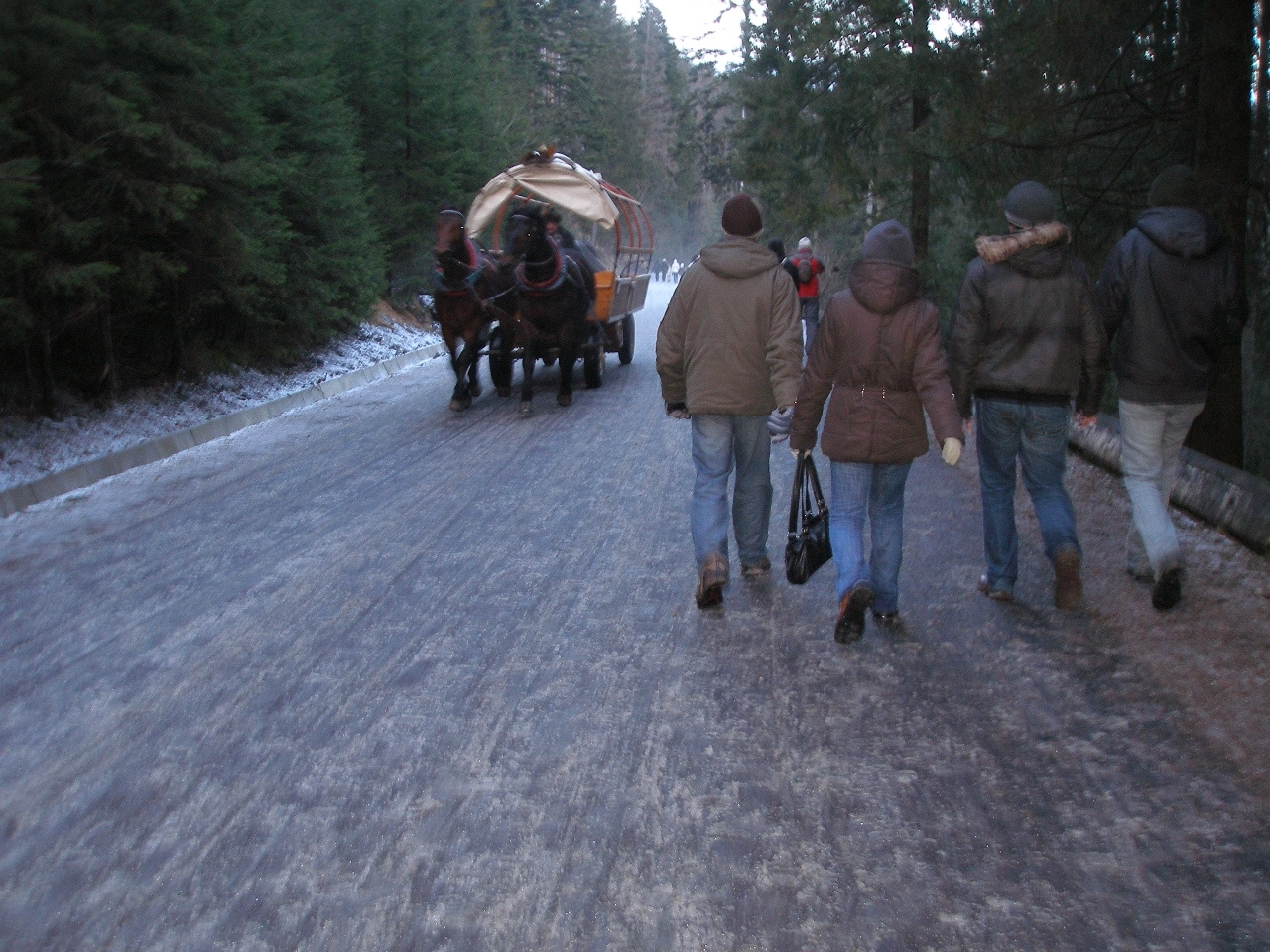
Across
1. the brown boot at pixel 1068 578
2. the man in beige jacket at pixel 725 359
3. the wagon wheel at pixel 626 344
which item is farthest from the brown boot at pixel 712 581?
the wagon wheel at pixel 626 344

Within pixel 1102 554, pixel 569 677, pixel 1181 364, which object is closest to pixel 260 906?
pixel 569 677

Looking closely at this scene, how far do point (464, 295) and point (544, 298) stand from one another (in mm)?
938

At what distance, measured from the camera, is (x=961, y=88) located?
421 inches

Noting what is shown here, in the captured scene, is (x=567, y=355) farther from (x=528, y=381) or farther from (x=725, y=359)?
(x=725, y=359)

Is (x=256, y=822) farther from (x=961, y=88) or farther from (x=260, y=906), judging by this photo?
(x=961, y=88)

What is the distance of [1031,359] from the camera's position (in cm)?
543

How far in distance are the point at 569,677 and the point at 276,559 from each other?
9.07 feet

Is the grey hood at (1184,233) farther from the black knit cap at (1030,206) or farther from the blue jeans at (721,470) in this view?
the blue jeans at (721,470)

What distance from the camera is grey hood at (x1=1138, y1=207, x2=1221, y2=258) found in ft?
18.3

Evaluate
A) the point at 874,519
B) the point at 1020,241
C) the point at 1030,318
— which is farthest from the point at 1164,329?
the point at 874,519

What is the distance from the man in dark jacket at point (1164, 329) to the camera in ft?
18.5

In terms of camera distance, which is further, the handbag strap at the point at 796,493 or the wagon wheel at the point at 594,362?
the wagon wheel at the point at 594,362

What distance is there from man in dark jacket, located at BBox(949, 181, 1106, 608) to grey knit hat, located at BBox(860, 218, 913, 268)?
1.63 ft

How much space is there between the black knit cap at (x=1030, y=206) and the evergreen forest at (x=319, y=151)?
352 cm
